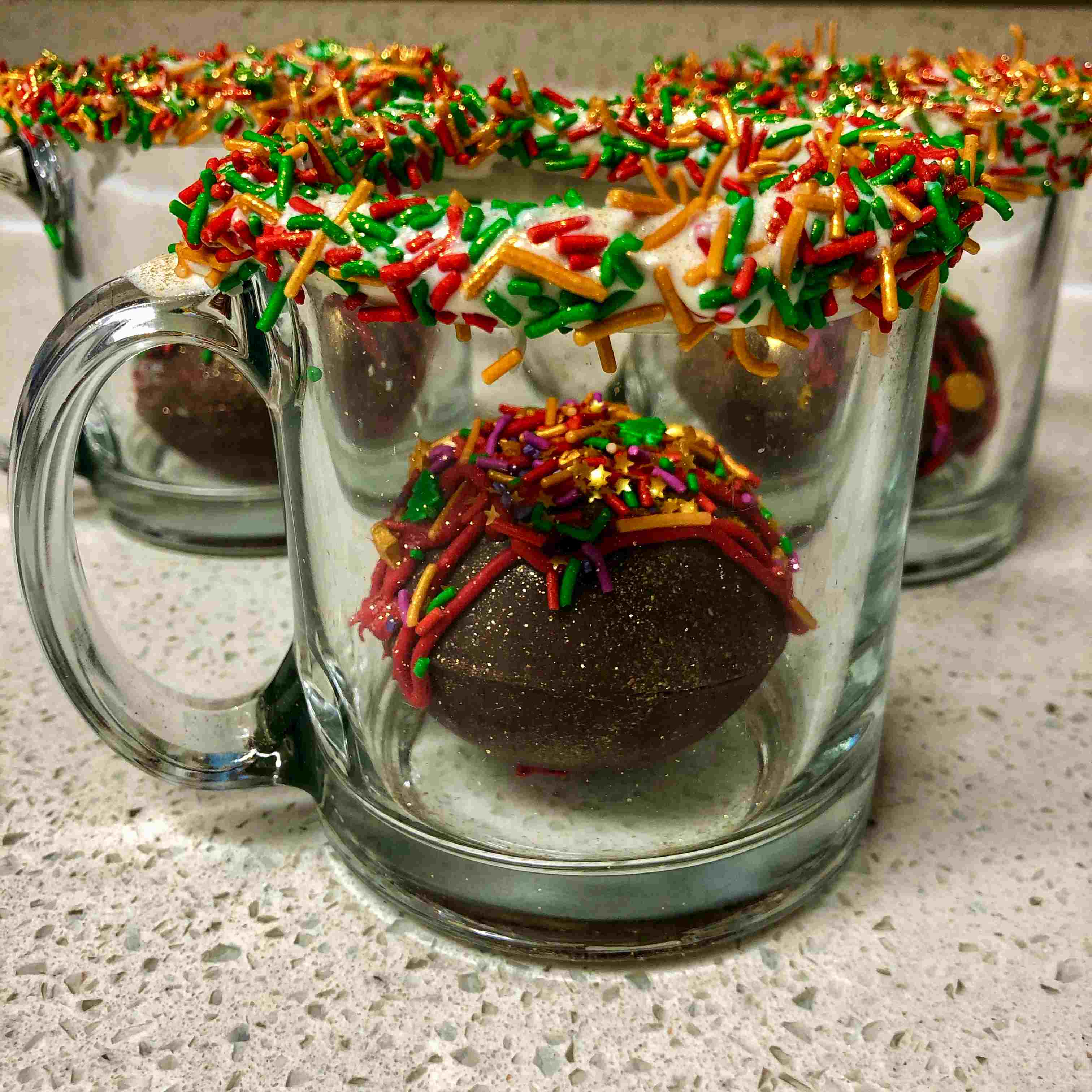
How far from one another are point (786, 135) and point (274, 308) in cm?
21

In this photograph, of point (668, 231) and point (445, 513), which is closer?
point (668, 231)

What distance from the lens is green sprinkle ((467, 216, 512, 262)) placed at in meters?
0.27

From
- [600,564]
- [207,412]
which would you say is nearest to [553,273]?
[600,564]

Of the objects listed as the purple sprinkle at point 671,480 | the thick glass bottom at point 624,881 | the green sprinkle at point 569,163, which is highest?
the green sprinkle at point 569,163

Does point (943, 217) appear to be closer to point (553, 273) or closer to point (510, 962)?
point (553, 273)

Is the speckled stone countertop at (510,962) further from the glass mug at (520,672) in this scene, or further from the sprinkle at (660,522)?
the sprinkle at (660,522)

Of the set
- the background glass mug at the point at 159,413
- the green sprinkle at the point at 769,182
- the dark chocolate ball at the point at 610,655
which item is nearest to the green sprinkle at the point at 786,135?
the green sprinkle at the point at 769,182

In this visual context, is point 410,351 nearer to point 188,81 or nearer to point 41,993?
point 41,993

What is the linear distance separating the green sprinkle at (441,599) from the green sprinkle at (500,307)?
→ 4.3 inches

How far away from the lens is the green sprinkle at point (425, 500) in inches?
14.5

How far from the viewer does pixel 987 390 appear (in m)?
0.60

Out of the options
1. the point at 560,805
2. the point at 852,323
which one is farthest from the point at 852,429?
the point at 560,805

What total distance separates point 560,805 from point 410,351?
5.7 inches

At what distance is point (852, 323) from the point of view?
12.6 inches
